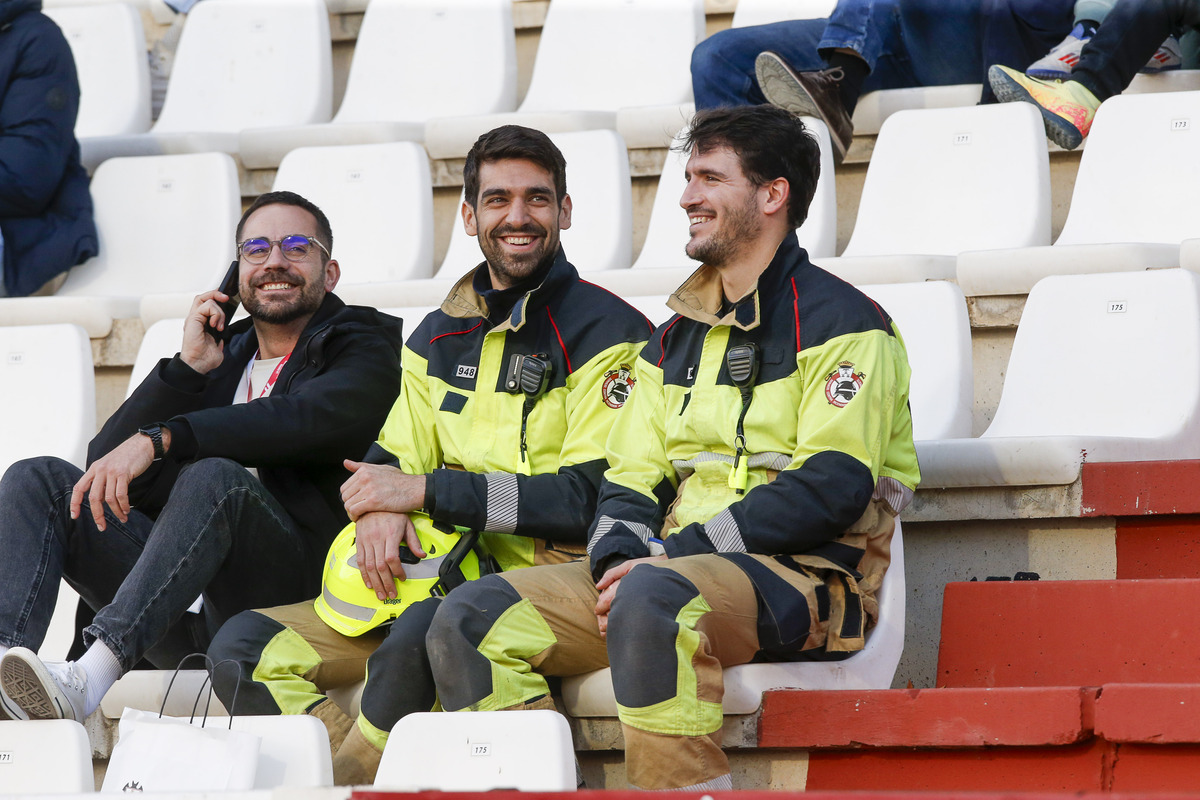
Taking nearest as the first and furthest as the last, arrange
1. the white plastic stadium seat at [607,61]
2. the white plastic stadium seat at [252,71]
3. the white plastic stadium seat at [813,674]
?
1. the white plastic stadium seat at [813,674]
2. the white plastic stadium seat at [607,61]
3. the white plastic stadium seat at [252,71]

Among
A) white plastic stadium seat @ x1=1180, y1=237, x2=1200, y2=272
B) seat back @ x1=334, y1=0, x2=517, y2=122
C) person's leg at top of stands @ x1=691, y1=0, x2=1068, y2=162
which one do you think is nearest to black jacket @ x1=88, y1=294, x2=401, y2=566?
person's leg at top of stands @ x1=691, y1=0, x2=1068, y2=162

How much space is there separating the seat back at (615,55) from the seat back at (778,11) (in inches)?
5.2

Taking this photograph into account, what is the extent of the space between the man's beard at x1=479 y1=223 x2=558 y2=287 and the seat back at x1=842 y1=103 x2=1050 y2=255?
1123mm

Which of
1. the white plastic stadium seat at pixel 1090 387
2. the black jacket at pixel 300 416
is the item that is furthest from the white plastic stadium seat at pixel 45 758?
the white plastic stadium seat at pixel 1090 387

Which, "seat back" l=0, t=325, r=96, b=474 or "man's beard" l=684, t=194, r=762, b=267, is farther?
"seat back" l=0, t=325, r=96, b=474

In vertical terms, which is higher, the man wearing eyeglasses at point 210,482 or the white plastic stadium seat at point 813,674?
the man wearing eyeglasses at point 210,482

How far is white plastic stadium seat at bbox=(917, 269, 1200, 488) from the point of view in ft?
8.92

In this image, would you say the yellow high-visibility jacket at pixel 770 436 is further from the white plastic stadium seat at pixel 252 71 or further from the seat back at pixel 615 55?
the white plastic stadium seat at pixel 252 71

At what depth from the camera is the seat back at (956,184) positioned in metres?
3.63

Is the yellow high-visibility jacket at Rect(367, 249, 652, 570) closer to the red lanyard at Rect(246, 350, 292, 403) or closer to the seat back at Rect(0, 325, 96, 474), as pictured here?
the red lanyard at Rect(246, 350, 292, 403)

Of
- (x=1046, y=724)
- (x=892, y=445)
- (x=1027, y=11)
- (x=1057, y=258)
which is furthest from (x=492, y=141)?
(x=1027, y=11)

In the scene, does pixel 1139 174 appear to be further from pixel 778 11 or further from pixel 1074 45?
pixel 778 11

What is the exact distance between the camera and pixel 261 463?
114 inches

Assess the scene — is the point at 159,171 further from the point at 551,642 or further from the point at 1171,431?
the point at 1171,431
